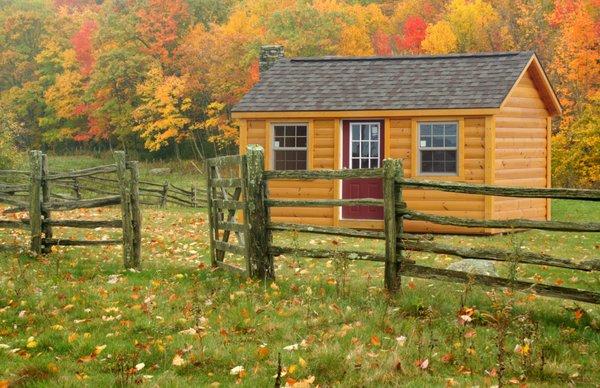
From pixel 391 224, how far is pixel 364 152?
1015cm

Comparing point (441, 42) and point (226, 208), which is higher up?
point (441, 42)

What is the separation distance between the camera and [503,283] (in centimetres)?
845

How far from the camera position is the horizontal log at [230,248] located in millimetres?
10938

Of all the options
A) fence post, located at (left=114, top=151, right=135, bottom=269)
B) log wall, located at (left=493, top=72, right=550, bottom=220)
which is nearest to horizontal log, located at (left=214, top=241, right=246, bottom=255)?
fence post, located at (left=114, top=151, right=135, bottom=269)

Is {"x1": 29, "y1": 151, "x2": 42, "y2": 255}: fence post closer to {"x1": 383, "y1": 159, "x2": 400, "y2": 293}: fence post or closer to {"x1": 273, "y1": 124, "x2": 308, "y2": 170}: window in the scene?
{"x1": 383, "y1": 159, "x2": 400, "y2": 293}: fence post

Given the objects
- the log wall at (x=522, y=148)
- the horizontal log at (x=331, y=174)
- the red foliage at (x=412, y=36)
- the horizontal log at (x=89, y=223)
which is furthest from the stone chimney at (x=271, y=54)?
the red foliage at (x=412, y=36)

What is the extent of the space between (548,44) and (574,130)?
1456 centimetres

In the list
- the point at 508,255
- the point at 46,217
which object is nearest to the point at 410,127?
the point at 46,217

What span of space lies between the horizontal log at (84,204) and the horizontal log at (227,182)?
1.55 metres

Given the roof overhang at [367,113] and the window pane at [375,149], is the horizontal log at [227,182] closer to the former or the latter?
the roof overhang at [367,113]

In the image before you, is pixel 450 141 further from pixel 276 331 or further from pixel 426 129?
pixel 276 331

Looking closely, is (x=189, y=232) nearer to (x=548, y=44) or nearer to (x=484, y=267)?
(x=484, y=267)

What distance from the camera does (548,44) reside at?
4362 centimetres

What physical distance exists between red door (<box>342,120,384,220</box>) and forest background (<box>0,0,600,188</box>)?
15827 millimetres
